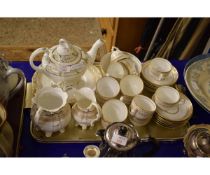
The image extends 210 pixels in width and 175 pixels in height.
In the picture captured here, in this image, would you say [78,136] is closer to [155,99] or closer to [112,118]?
[112,118]

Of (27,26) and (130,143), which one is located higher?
(130,143)

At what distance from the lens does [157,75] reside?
96cm

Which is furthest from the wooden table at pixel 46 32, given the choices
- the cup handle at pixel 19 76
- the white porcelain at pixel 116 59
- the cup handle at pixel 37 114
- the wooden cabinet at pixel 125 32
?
the cup handle at pixel 37 114

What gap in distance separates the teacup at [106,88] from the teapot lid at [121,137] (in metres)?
0.17

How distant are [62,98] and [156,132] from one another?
28cm

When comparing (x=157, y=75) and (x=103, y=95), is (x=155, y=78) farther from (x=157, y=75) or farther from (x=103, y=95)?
(x=103, y=95)

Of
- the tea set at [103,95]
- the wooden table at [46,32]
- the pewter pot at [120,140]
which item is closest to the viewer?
the pewter pot at [120,140]

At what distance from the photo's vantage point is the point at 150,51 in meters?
1.47

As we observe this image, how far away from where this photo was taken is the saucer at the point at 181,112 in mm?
872

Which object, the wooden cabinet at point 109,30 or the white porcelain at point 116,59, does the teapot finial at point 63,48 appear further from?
the wooden cabinet at point 109,30

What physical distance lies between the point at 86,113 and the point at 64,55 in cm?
16

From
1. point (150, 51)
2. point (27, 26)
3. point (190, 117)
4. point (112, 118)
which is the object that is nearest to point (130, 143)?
point (112, 118)

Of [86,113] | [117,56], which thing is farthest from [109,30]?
[86,113]
